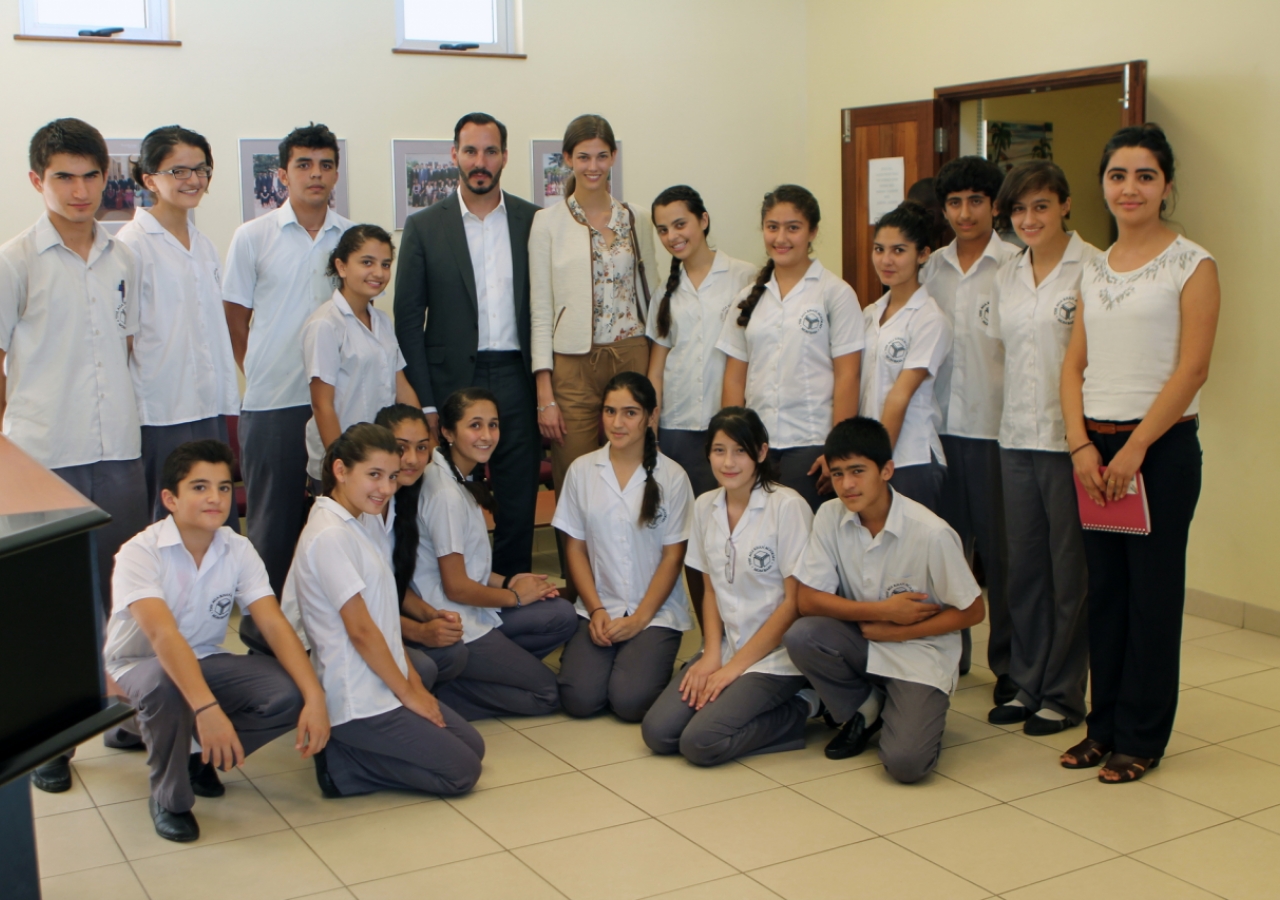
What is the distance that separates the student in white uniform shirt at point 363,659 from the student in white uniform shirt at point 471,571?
1.50 feet

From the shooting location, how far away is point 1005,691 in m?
3.85

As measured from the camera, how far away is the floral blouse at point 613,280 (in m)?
4.16

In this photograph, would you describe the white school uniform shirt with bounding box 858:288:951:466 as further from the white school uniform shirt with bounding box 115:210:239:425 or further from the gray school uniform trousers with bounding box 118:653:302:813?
the white school uniform shirt with bounding box 115:210:239:425

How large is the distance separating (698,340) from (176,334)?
1677 millimetres

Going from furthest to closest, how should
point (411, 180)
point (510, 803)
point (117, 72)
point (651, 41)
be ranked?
point (651, 41) → point (411, 180) → point (117, 72) → point (510, 803)

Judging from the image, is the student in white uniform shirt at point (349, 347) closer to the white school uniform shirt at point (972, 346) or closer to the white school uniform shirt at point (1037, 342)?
the white school uniform shirt at point (972, 346)

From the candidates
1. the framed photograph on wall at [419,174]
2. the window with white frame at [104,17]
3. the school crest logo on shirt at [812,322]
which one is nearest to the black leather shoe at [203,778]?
the school crest logo on shirt at [812,322]

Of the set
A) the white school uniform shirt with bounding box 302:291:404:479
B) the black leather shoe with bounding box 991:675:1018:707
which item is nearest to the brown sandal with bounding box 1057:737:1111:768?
the black leather shoe with bounding box 991:675:1018:707

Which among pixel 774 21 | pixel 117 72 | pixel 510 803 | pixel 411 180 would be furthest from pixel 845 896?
pixel 774 21

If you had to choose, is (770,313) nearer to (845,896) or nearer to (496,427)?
(496,427)

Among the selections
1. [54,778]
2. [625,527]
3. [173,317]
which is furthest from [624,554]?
[54,778]

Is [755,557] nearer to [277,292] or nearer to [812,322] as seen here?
[812,322]

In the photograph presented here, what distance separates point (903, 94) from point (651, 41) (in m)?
1.35

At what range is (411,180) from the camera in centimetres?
584
